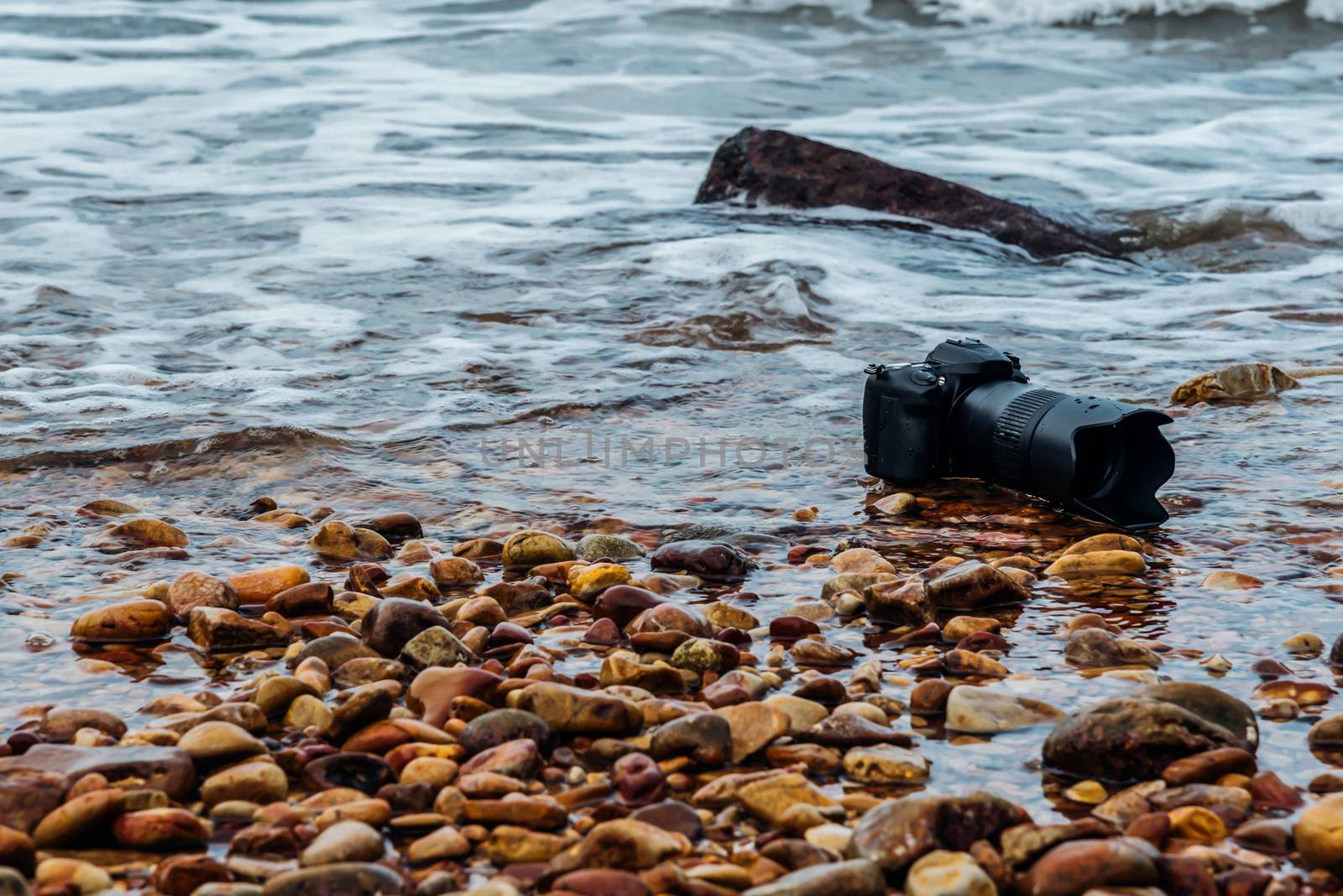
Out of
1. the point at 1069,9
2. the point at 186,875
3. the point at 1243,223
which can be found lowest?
the point at 186,875

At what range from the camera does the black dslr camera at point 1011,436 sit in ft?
10.6

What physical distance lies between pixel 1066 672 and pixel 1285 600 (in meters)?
0.64

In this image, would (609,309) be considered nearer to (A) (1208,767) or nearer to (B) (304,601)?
(B) (304,601)

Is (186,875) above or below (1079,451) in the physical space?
below

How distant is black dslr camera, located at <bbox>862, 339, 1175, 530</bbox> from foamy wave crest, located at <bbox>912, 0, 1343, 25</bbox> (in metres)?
14.2

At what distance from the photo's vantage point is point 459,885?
5.80 ft

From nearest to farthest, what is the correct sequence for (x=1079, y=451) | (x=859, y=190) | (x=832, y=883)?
(x=832, y=883) → (x=1079, y=451) → (x=859, y=190)

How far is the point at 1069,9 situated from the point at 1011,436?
14.6 meters

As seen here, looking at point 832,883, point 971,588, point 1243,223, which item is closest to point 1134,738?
point 832,883

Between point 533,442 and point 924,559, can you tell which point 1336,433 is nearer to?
point 924,559

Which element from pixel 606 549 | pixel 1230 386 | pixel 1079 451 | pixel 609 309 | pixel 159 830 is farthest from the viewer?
pixel 609 309

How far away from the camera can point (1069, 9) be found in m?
16.4

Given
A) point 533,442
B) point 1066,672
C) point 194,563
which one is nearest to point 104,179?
point 533,442

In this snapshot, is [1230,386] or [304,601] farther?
[1230,386]
